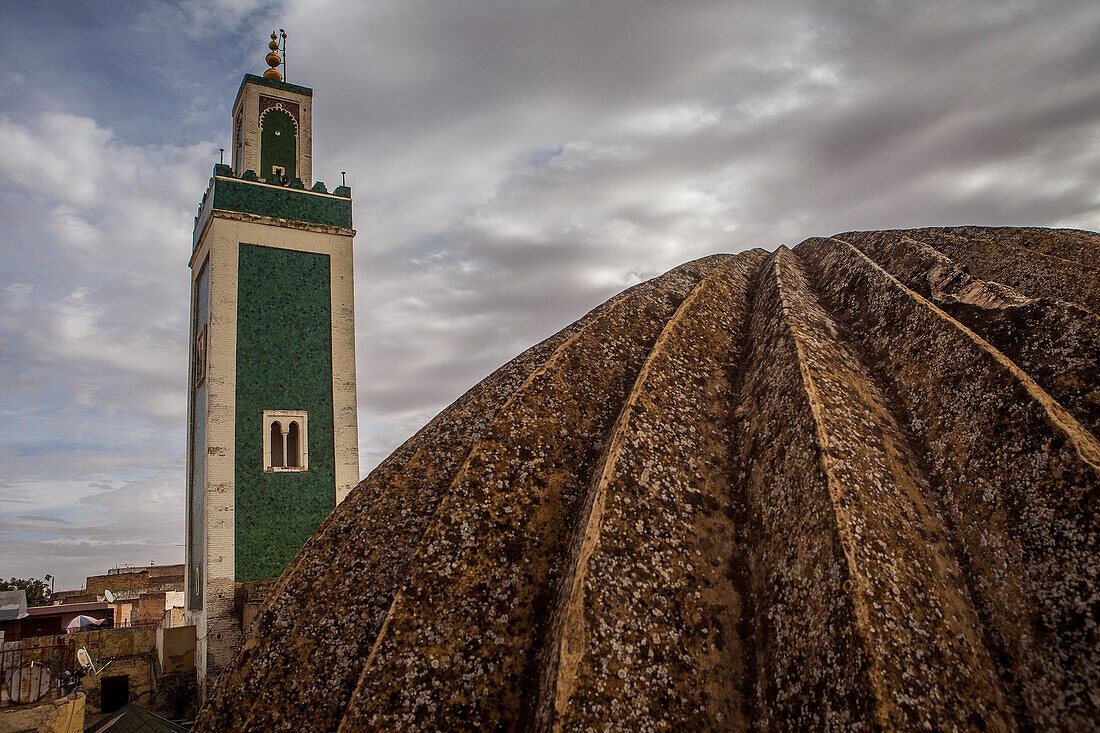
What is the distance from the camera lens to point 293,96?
31.2m

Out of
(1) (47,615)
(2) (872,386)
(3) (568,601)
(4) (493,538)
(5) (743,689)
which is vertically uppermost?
(2) (872,386)

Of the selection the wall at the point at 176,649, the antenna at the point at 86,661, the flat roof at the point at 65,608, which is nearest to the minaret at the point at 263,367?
the wall at the point at 176,649

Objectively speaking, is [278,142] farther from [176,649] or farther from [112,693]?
[112,693]

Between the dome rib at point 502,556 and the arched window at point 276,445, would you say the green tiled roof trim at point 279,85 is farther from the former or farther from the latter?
the dome rib at point 502,556

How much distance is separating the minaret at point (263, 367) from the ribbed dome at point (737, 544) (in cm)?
2068

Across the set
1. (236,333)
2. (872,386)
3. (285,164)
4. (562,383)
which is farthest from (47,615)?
(872,386)

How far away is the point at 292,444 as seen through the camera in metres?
27.0

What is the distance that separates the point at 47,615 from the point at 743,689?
45.3 meters

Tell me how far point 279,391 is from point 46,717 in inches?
666

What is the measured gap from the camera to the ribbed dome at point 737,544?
3994 mm

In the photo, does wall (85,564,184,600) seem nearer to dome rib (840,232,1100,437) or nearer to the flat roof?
the flat roof

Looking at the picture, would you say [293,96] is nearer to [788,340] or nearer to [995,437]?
[788,340]

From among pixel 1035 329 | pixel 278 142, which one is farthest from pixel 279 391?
pixel 1035 329

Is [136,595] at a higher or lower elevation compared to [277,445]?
lower
